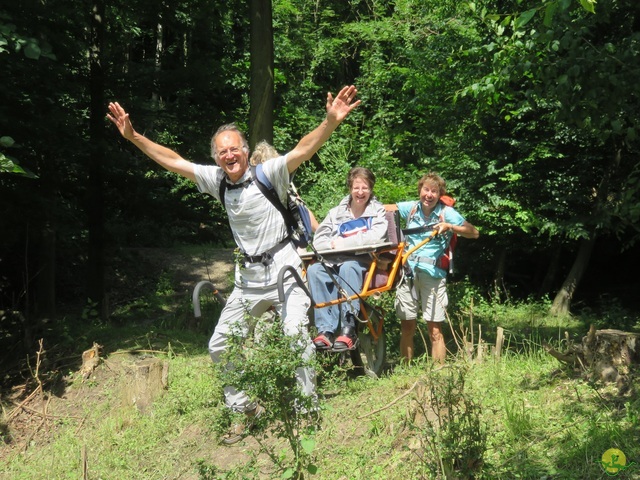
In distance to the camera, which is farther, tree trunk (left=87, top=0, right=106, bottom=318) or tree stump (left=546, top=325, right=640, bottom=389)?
tree trunk (left=87, top=0, right=106, bottom=318)

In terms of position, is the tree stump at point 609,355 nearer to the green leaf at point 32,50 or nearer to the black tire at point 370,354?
the black tire at point 370,354

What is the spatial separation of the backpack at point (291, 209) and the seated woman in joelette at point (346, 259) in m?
0.57

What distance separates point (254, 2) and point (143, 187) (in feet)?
12.4

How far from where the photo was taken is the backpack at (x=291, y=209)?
5734 millimetres

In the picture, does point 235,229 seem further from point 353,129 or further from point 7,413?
point 353,129

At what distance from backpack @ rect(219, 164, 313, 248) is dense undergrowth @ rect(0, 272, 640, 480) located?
100cm

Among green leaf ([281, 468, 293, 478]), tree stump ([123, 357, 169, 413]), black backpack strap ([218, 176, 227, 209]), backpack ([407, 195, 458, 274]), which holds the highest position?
black backpack strap ([218, 176, 227, 209])

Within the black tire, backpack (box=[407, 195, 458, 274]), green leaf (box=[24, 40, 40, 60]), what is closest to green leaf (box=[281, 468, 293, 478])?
the black tire

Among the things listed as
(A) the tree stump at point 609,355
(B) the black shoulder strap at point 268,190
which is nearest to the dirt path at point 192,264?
(B) the black shoulder strap at point 268,190

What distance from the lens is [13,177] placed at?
927 cm

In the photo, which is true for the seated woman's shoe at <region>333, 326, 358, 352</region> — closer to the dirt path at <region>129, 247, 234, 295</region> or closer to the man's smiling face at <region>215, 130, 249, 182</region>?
the man's smiling face at <region>215, 130, 249, 182</region>

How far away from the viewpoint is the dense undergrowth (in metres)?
4.47

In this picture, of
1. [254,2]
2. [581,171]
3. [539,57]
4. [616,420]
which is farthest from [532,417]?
[581,171]

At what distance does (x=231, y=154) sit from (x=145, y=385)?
9.01 ft
